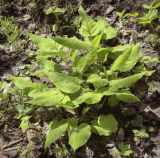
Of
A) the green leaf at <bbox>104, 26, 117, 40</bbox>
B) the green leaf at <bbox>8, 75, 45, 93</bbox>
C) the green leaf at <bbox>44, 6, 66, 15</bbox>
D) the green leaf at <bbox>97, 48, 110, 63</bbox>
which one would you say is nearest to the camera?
the green leaf at <bbox>8, 75, 45, 93</bbox>

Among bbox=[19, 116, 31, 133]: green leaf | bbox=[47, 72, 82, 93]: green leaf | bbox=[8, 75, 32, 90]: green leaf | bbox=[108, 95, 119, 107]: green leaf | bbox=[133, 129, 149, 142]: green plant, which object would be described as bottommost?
bbox=[19, 116, 31, 133]: green leaf

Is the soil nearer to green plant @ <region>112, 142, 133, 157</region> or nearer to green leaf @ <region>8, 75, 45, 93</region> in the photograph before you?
green plant @ <region>112, 142, 133, 157</region>

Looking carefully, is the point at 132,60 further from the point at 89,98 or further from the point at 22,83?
the point at 22,83

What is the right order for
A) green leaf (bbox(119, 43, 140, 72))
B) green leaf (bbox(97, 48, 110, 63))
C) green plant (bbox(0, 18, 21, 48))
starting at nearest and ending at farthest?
1. green leaf (bbox(119, 43, 140, 72))
2. green leaf (bbox(97, 48, 110, 63))
3. green plant (bbox(0, 18, 21, 48))

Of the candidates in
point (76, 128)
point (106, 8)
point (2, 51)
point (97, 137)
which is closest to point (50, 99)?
point (76, 128)

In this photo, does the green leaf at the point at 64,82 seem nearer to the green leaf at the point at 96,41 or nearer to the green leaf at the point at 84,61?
the green leaf at the point at 84,61

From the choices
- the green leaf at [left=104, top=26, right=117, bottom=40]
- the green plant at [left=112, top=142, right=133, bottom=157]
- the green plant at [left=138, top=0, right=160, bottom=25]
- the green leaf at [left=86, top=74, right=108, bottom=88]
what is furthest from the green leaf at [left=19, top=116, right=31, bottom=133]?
the green plant at [left=138, top=0, right=160, bottom=25]
